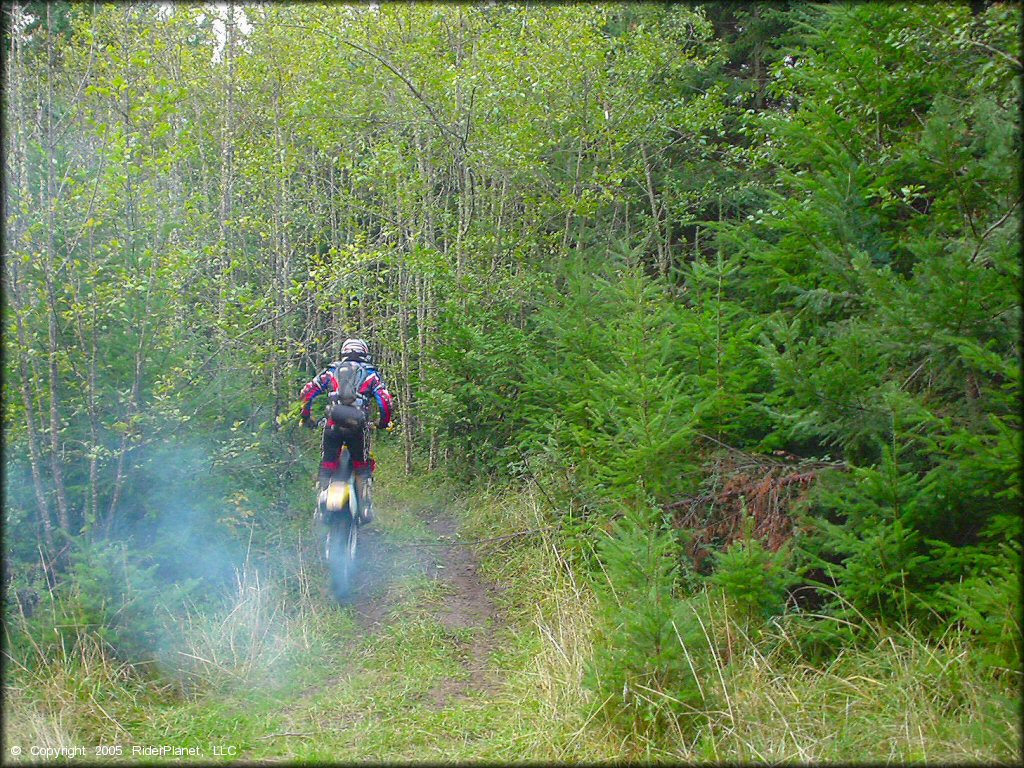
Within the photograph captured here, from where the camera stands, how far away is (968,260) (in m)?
4.93

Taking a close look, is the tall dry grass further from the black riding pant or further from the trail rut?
the black riding pant

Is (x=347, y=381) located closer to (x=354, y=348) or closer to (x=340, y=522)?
(x=354, y=348)

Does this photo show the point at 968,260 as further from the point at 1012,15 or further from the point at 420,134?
the point at 420,134

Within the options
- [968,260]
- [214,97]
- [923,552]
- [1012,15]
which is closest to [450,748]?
[923,552]

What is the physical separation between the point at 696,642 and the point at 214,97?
12747mm

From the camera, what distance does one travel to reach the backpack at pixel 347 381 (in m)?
6.86

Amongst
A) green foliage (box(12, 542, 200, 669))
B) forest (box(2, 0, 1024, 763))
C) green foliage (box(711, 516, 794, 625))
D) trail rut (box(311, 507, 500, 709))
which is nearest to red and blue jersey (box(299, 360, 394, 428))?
forest (box(2, 0, 1024, 763))

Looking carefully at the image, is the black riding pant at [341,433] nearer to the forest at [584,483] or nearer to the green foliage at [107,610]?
the forest at [584,483]

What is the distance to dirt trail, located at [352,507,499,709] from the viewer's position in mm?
5693

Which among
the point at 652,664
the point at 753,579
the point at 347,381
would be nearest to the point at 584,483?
the point at 347,381

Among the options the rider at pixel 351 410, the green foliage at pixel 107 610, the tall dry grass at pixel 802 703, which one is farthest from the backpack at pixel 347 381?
the tall dry grass at pixel 802 703

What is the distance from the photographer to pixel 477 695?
17.1ft

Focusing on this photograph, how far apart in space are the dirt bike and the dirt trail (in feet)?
0.75

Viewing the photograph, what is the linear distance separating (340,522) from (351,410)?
0.95 meters
